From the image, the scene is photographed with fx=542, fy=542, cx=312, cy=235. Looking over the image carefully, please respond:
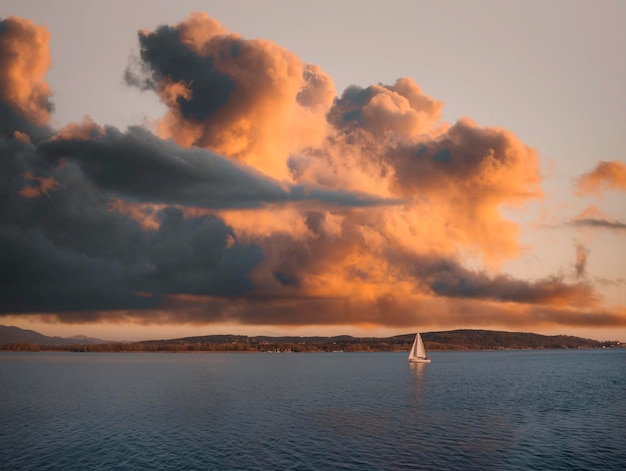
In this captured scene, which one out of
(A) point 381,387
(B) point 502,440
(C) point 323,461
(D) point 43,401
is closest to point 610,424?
(B) point 502,440

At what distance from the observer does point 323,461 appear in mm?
61531

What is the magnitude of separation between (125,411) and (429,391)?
77.0 meters

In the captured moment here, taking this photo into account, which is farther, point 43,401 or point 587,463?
point 43,401

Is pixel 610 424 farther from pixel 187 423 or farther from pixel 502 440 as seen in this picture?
pixel 187 423

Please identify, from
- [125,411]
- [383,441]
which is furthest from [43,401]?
[383,441]

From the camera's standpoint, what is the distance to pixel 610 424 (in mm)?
85750

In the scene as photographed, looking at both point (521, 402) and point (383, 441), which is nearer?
point (383, 441)

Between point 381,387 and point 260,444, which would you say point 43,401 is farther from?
point 381,387

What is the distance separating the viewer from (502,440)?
73.1 metres

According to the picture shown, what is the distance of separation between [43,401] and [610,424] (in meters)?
113

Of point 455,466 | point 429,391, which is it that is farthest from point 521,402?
point 455,466

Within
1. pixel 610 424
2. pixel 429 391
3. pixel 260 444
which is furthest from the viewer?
pixel 429 391

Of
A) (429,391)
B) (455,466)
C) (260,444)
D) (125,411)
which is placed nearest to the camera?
(455,466)

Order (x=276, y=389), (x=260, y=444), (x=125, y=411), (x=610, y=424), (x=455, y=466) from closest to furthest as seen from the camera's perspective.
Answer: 1. (x=455, y=466)
2. (x=260, y=444)
3. (x=610, y=424)
4. (x=125, y=411)
5. (x=276, y=389)
